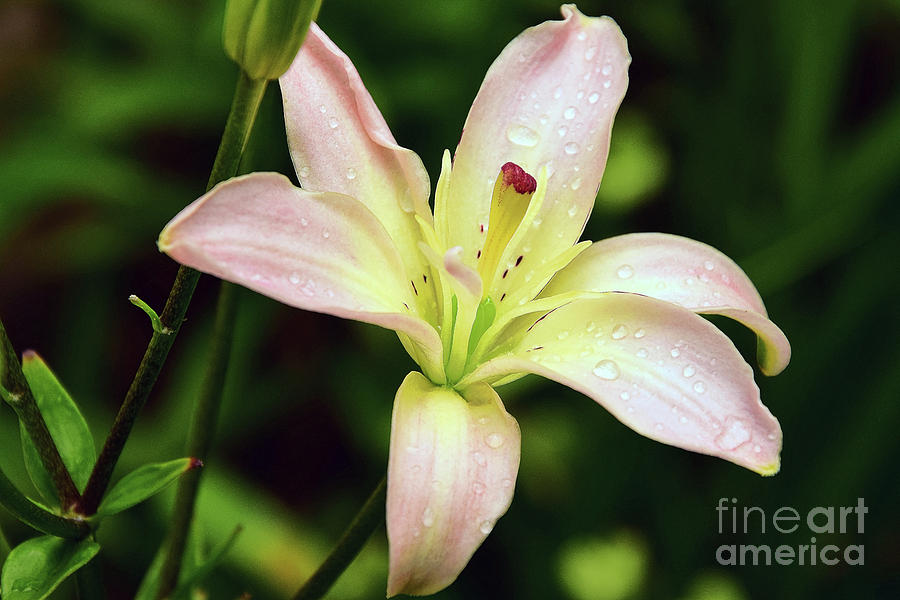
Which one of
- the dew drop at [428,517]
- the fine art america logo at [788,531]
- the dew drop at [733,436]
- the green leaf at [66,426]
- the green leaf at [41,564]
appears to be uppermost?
the dew drop at [733,436]

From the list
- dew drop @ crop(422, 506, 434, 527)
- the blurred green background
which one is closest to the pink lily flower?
dew drop @ crop(422, 506, 434, 527)

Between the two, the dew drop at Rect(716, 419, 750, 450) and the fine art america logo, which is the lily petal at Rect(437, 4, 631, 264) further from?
the fine art america logo

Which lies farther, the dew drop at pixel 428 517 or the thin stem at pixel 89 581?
the thin stem at pixel 89 581

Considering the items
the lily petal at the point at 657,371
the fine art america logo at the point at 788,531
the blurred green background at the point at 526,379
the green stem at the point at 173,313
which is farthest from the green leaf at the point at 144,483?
the fine art america logo at the point at 788,531

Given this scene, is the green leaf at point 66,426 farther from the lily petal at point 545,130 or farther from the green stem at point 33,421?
the lily petal at point 545,130

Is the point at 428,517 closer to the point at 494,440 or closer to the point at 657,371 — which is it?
the point at 494,440

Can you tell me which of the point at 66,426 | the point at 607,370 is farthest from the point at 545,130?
the point at 66,426
